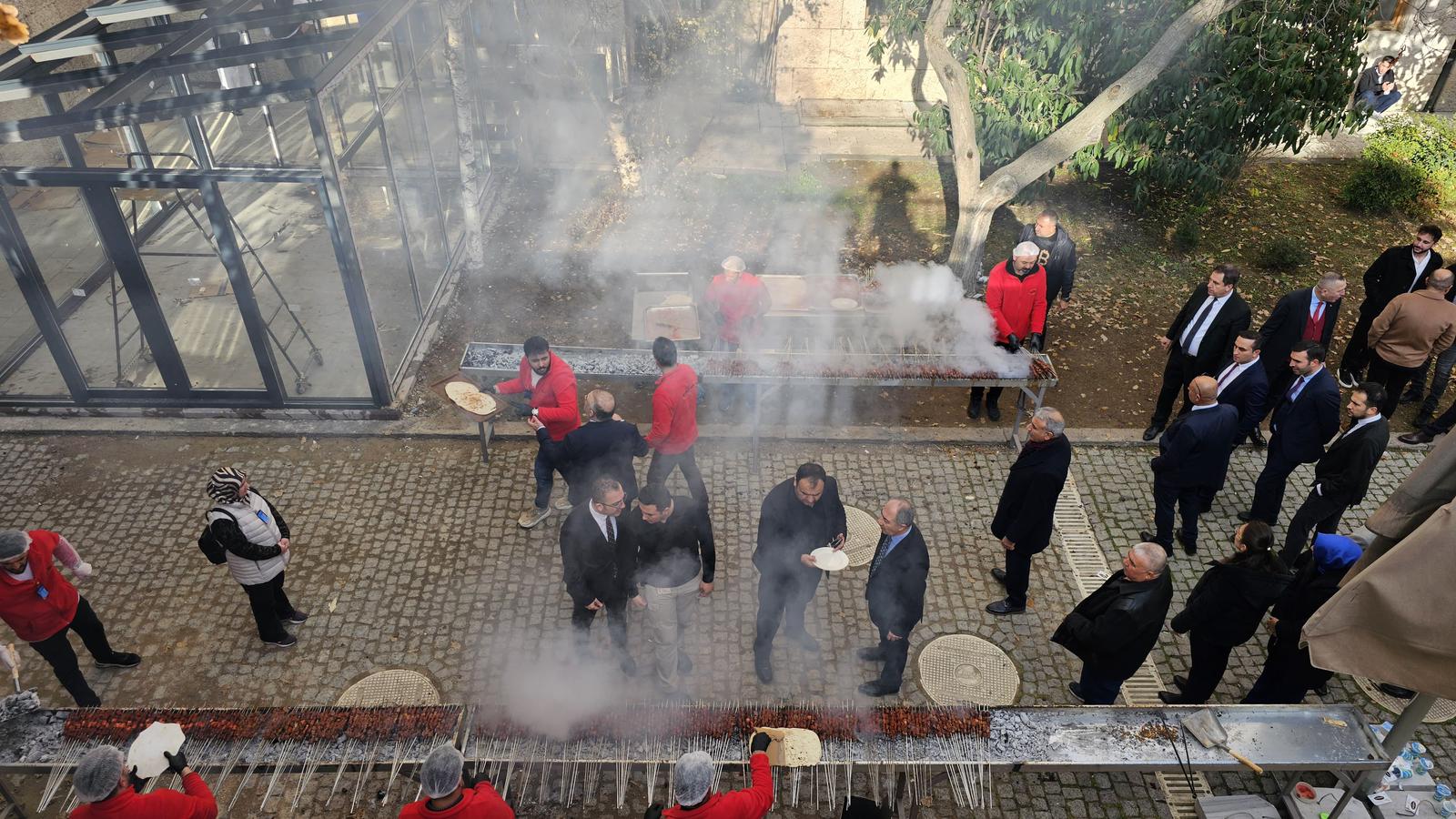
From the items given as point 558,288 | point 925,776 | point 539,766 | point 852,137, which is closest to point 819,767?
point 925,776

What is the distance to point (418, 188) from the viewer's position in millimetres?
10430

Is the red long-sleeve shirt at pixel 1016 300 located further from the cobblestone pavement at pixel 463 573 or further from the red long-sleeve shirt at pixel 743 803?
the red long-sleeve shirt at pixel 743 803

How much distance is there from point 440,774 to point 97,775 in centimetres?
149

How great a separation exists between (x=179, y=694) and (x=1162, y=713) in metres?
6.42

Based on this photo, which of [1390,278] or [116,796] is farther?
[1390,278]

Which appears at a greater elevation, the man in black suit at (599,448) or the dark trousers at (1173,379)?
the man in black suit at (599,448)

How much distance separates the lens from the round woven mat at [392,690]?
6008mm

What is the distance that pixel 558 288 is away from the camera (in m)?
A: 10.7

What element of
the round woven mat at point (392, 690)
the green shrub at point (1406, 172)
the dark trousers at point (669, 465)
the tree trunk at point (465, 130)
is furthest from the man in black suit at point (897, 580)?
the green shrub at point (1406, 172)

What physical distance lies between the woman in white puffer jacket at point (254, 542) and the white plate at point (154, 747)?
142 cm

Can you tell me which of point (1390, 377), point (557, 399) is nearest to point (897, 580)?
point (557, 399)

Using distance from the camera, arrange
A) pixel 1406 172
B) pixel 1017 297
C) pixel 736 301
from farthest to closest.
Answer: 1. pixel 1406 172
2. pixel 736 301
3. pixel 1017 297

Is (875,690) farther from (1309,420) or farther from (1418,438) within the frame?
(1418,438)

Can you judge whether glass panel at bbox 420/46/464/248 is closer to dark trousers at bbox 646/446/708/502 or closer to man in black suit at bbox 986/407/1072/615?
dark trousers at bbox 646/446/708/502
